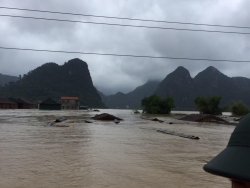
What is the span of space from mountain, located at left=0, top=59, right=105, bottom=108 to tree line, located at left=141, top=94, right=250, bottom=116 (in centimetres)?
5665

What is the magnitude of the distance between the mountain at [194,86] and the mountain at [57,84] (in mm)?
33619

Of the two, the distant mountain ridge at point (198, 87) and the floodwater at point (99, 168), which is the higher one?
the distant mountain ridge at point (198, 87)

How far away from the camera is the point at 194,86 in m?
123

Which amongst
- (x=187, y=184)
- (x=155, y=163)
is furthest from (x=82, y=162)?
(x=187, y=184)

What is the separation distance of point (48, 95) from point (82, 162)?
10524cm

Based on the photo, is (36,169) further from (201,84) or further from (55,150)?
(201,84)

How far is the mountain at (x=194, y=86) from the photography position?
117 metres

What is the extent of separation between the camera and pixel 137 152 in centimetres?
945

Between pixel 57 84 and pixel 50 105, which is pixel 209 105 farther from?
pixel 57 84

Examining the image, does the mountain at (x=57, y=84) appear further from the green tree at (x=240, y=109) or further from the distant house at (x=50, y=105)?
the green tree at (x=240, y=109)

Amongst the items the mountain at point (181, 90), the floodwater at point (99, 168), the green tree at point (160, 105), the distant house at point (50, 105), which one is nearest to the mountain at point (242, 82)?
the mountain at point (181, 90)

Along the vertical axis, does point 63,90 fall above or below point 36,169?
above

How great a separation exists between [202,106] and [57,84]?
76.2m

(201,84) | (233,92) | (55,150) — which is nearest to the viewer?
(55,150)
